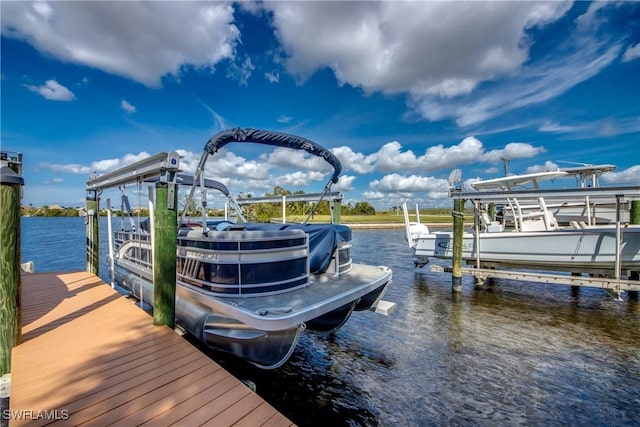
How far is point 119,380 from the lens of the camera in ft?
9.16

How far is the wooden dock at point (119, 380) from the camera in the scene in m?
2.30

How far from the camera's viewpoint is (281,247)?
4.29 meters

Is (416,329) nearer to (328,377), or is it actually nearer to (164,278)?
(328,377)

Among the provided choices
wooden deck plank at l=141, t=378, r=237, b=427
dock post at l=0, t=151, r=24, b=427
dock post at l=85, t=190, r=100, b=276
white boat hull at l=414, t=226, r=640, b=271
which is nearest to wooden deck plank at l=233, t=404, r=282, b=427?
wooden deck plank at l=141, t=378, r=237, b=427

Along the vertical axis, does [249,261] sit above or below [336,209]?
below

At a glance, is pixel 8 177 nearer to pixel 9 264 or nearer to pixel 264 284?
pixel 9 264

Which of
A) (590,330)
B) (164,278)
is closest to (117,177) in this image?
(164,278)

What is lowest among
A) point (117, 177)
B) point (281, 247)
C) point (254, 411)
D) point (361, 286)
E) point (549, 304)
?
point (549, 304)

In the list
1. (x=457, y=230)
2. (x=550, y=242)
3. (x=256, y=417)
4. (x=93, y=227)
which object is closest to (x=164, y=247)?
(x=256, y=417)

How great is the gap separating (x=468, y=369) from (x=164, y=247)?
5.17m

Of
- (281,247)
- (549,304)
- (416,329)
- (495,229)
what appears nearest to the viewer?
(281,247)

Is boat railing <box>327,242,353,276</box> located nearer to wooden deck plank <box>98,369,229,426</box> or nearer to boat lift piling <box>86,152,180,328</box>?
boat lift piling <box>86,152,180,328</box>

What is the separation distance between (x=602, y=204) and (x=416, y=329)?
35.0ft

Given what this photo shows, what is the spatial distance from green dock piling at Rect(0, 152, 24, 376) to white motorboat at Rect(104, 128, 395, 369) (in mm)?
1848
